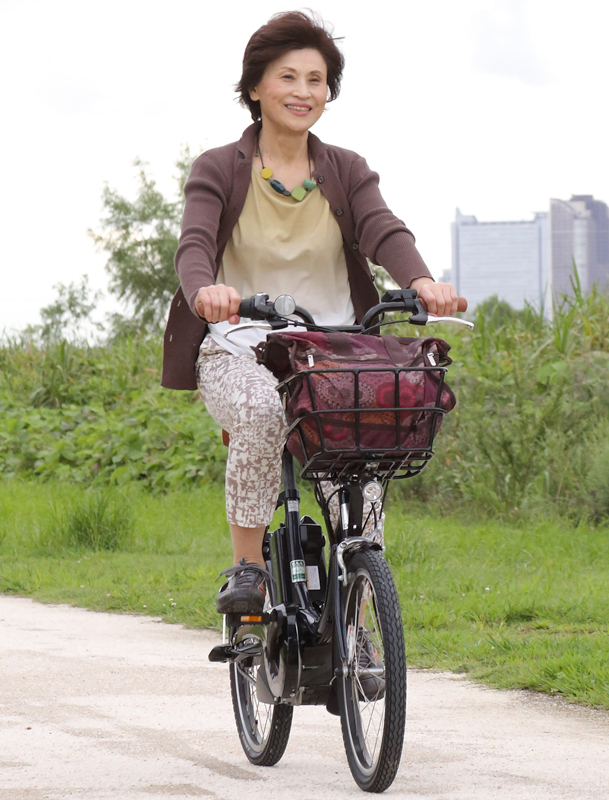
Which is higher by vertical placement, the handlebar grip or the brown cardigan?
the brown cardigan

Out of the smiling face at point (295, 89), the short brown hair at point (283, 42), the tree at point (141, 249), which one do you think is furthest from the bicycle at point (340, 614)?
the tree at point (141, 249)

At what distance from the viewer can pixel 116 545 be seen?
9.07 metres

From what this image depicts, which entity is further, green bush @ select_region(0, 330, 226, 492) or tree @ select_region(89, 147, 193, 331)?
tree @ select_region(89, 147, 193, 331)

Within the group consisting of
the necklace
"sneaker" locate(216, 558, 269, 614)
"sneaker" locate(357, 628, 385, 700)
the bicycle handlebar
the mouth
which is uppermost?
the mouth

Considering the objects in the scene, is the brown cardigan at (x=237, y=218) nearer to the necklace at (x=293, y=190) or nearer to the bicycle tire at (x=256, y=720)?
the necklace at (x=293, y=190)

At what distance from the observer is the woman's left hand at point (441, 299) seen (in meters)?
3.30

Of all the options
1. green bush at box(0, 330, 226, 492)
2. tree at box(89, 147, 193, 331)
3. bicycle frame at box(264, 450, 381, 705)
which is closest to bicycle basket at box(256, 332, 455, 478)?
bicycle frame at box(264, 450, 381, 705)

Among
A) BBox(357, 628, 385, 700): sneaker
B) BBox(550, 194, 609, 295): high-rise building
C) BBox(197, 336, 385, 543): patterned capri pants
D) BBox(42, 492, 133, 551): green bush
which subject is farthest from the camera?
BBox(550, 194, 609, 295): high-rise building

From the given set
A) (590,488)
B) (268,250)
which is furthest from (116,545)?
(268,250)

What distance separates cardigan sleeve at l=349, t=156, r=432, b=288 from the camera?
365 centimetres

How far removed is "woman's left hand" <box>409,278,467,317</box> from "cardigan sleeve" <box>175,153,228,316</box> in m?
0.62

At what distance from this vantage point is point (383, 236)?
3.67m

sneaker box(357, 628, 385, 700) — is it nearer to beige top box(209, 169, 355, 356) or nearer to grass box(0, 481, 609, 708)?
beige top box(209, 169, 355, 356)

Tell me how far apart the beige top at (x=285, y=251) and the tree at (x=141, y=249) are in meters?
36.7
